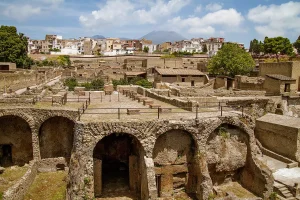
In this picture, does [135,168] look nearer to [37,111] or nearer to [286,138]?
[37,111]

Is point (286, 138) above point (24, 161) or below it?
above

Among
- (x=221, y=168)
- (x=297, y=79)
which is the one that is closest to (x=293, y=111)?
(x=297, y=79)

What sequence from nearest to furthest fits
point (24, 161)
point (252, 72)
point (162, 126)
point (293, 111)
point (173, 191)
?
point (162, 126) < point (173, 191) < point (24, 161) < point (293, 111) < point (252, 72)

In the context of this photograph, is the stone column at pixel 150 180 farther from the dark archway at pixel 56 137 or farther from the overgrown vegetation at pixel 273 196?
the dark archway at pixel 56 137

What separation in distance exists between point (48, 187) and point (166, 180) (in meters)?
7.49

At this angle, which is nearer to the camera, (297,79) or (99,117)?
(99,117)

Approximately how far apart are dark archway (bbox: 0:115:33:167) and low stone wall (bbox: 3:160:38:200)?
2372 millimetres

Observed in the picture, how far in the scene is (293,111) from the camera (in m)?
31.9

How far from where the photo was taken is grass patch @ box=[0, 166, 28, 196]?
58.4ft

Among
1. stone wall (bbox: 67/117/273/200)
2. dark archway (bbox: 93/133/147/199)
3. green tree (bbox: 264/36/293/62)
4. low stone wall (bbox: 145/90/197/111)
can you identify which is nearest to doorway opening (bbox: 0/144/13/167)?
dark archway (bbox: 93/133/147/199)

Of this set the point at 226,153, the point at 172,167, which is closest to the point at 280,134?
the point at 226,153

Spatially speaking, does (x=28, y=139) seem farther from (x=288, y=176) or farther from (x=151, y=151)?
(x=288, y=176)

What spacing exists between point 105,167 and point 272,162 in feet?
38.8

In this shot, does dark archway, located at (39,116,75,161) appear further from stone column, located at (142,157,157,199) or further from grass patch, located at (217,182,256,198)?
grass patch, located at (217,182,256,198)
